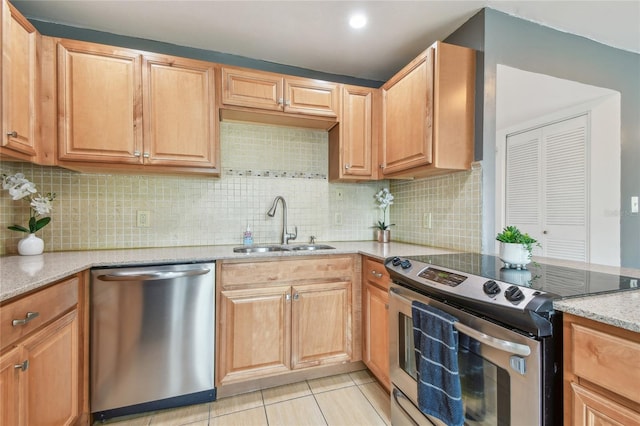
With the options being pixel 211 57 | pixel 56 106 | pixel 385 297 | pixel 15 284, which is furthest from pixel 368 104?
pixel 15 284

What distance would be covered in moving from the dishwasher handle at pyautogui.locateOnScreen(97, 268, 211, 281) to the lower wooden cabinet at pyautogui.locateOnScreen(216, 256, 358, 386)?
16 cm

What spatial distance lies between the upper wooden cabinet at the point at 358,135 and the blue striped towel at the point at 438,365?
129 centimetres

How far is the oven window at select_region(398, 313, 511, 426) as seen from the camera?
39.5 inches

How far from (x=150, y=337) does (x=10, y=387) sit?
645 millimetres

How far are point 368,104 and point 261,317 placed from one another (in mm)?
1815

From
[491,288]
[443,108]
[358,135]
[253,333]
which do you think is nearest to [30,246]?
[253,333]

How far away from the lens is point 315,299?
1962 mm

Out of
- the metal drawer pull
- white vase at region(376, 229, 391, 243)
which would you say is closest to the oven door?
white vase at region(376, 229, 391, 243)

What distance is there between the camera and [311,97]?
219 cm

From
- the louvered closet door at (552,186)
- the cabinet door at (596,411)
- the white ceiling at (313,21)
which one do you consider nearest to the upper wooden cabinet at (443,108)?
the white ceiling at (313,21)

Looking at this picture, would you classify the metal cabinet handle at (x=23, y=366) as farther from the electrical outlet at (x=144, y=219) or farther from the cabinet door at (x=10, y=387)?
the electrical outlet at (x=144, y=219)

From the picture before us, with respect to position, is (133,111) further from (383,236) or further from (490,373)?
(490,373)

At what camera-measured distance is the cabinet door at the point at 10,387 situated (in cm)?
93

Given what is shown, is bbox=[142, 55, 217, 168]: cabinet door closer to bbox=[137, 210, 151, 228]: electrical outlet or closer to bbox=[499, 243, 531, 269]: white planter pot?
bbox=[137, 210, 151, 228]: electrical outlet
